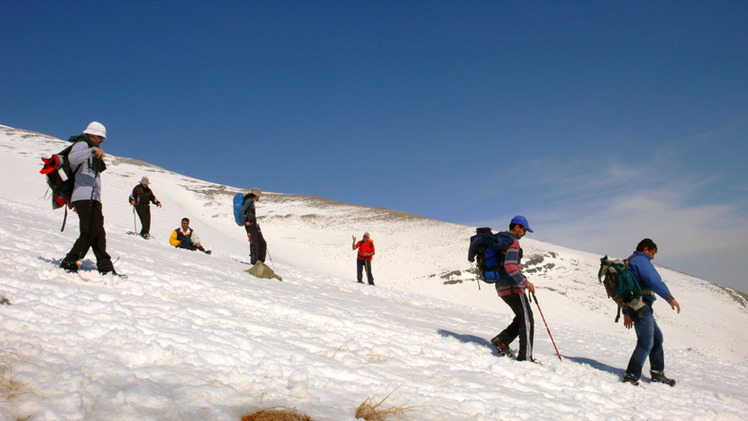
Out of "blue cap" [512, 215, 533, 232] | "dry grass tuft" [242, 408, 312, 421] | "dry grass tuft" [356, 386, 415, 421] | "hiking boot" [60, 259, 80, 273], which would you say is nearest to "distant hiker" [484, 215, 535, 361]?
"blue cap" [512, 215, 533, 232]

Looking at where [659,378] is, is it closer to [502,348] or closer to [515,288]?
[502,348]

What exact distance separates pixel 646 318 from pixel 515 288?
2119 millimetres

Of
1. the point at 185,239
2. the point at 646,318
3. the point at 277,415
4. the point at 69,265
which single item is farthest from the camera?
the point at 185,239

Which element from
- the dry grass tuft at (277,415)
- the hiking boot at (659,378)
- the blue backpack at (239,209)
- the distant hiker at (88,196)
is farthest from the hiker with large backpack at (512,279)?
the blue backpack at (239,209)

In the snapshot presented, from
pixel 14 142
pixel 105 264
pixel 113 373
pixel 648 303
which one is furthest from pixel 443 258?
pixel 14 142

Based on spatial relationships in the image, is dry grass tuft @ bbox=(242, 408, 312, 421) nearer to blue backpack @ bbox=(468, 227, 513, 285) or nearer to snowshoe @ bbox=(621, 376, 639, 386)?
blue backpack @ bbox=(468, 227, 513, 285)

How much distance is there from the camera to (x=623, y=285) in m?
6.86

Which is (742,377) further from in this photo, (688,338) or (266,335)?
(688,338)

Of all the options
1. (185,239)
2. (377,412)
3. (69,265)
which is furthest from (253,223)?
(377,412)

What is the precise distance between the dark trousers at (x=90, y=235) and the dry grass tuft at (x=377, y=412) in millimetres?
4810

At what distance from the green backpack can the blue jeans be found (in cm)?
18

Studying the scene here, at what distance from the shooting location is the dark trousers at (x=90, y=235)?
239 inches

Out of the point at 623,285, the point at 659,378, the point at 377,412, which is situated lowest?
the point at 377,412

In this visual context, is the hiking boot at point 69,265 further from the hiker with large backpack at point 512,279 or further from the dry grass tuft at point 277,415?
the hiker with large backpack at point 512,279
